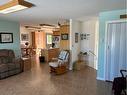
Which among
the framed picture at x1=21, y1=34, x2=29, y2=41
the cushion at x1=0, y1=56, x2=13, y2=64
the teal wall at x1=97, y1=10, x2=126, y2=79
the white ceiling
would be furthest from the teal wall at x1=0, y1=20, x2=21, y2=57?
the teal wall at x1=97, y1=10, x2=126, y2=79

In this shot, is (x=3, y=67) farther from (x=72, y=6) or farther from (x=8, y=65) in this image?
(x=72, y=6)

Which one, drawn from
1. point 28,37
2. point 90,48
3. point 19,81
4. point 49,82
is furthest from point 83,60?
point 28,37

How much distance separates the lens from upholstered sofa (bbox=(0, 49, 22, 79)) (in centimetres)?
A: 498

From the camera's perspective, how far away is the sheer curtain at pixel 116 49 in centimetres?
404

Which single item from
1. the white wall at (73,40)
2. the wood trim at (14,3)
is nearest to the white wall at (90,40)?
the white wall at (73,40)

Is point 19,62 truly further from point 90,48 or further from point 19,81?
point 90,48

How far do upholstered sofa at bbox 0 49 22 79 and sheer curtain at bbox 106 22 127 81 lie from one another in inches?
139

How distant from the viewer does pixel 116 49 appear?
4191 millimetres

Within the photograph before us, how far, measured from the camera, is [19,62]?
222 inches

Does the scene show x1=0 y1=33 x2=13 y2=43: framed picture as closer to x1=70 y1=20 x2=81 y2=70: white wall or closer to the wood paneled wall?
the wood paneled wall

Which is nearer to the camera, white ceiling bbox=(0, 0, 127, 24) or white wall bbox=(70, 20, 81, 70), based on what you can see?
white ceiling bbox=(0, 0, 127, 24)

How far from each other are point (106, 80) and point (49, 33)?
31.4 ft

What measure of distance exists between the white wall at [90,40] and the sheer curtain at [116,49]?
6.70ft

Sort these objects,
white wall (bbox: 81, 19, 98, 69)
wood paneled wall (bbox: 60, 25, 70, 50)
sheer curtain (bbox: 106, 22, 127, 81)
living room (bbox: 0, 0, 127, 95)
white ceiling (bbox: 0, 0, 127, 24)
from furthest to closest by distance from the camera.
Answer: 1. white wall (bbox: 81, 19, 98, 69)
2. wood paneled wall (bbox: 60, 25, 70, 50)
3. sheer curtain (bbox: 106, 22, 127, 81)
4. living room (bbox: 0, 0, 127, 95)
5. white ceiling (bbox: 0, 0, 127, 24)
